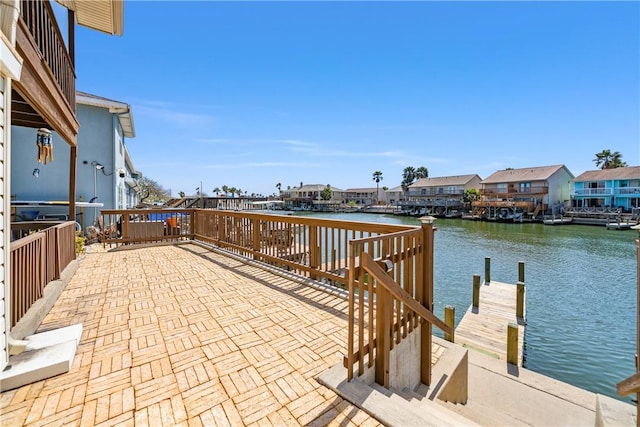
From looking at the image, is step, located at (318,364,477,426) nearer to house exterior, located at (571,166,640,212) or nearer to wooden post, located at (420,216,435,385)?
wooden post, located at (420,216,435,385)

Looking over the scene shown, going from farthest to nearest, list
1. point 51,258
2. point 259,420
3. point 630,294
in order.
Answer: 1. point 630,294
2. point 51,258
3. point 259,420

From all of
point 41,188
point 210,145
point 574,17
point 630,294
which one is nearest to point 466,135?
point 574,17

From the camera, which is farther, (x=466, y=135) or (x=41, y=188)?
(x=466, y=135)

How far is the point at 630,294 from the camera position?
34.6ft

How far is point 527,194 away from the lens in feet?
127

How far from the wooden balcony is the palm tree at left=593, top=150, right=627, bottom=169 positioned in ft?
219

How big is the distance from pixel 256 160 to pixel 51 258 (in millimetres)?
46153

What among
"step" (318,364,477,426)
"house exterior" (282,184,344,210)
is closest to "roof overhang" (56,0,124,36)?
"step" (318,364,477,426)

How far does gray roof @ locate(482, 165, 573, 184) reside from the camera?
1485 inches

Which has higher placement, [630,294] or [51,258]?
[51,258]

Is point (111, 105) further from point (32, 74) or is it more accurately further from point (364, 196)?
point (364, 196)

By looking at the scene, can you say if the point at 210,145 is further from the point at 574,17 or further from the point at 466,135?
the point at 574,17

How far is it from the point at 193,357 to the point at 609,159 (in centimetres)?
6777

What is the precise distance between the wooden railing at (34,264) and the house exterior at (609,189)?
4969 centimetres
